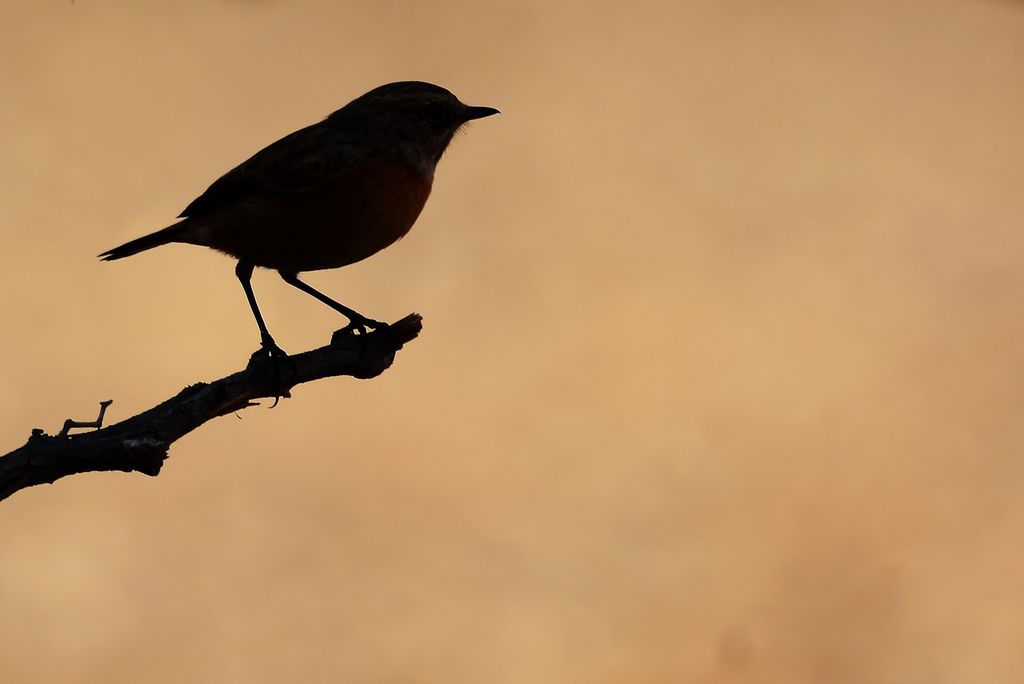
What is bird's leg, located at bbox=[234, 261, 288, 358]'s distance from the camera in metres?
7.37

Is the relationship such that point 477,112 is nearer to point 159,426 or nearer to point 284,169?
point 284,169

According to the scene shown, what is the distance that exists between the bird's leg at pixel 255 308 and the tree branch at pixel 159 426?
4.9 inches

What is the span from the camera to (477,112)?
848 cm

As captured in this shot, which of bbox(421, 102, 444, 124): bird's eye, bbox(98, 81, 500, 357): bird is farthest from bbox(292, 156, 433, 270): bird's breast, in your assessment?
bbox(421, 102, 444, 124): bird's eye

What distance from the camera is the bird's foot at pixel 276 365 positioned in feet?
23.4

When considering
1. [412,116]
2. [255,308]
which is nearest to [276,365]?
[255,308]

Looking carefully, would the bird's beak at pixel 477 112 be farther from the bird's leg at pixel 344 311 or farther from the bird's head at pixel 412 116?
the bird's leg at pixel 344 311

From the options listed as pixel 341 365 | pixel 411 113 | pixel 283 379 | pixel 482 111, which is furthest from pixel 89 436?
pixel 482 111

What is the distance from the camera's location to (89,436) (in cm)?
578

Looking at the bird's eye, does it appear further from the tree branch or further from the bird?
the tree branch

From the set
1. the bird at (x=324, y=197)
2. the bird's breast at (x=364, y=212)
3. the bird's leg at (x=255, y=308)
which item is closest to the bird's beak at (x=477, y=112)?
the bird at (x=324, y=197)

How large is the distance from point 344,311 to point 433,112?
1.76 meters

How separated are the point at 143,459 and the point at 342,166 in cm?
266

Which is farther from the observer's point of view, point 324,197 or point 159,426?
point 324,197
